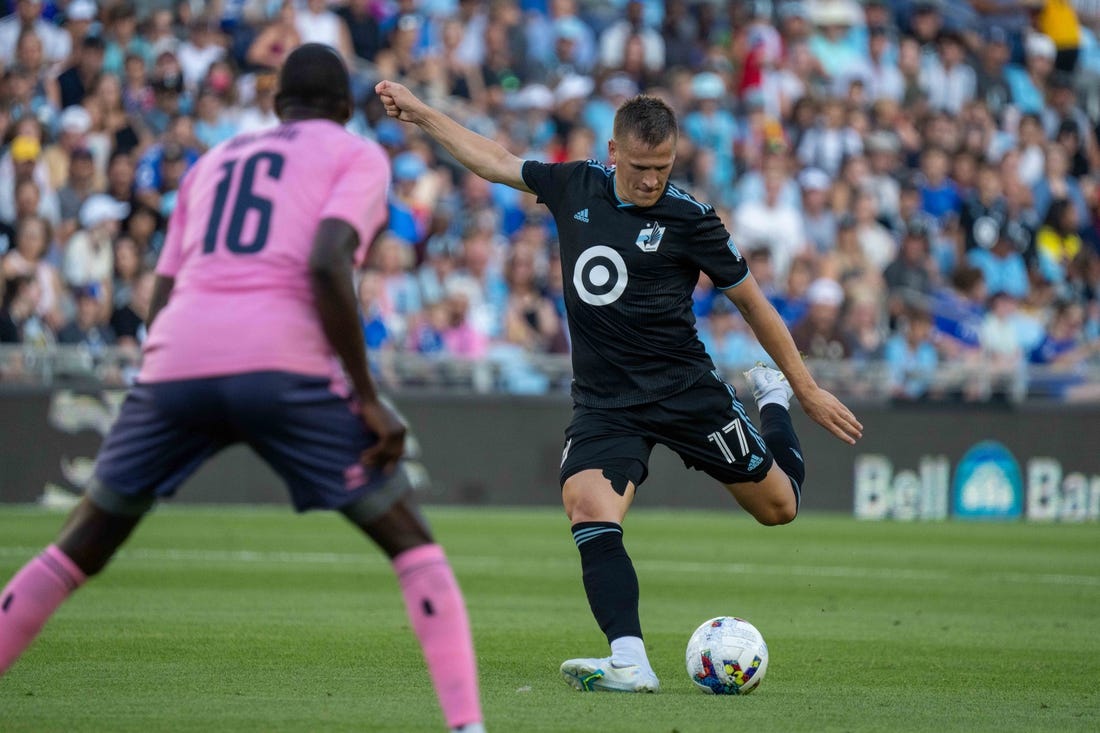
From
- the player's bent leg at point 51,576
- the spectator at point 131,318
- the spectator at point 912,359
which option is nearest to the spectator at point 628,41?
the spectator at point 912,359

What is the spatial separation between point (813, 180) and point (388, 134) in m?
5.66

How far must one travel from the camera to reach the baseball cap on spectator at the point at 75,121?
1944 centimetres

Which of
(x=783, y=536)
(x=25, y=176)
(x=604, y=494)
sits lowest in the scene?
(x=783, y=536)

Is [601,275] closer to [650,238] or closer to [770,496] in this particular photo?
[650,238]

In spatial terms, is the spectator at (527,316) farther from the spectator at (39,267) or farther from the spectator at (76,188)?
the spectator at (39,267)

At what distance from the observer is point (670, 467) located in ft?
64.1

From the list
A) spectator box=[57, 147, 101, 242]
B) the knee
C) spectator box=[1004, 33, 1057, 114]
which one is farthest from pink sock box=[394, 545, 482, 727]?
spectator box=[1004, 33, 1057, 114]

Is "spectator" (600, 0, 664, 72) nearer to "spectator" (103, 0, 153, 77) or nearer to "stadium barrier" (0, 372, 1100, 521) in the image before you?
"spectator" (103, 0, 153, 77)

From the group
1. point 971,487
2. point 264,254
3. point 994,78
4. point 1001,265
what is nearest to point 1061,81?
point 994,78

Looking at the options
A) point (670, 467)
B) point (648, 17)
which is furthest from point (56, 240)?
point (648, 17)

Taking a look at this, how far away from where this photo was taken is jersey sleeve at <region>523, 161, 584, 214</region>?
7.89m

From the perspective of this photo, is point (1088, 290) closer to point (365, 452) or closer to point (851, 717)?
point (851, 717)

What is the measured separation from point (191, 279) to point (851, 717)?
3130mm

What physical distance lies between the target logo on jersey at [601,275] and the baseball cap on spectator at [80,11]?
14704mm
